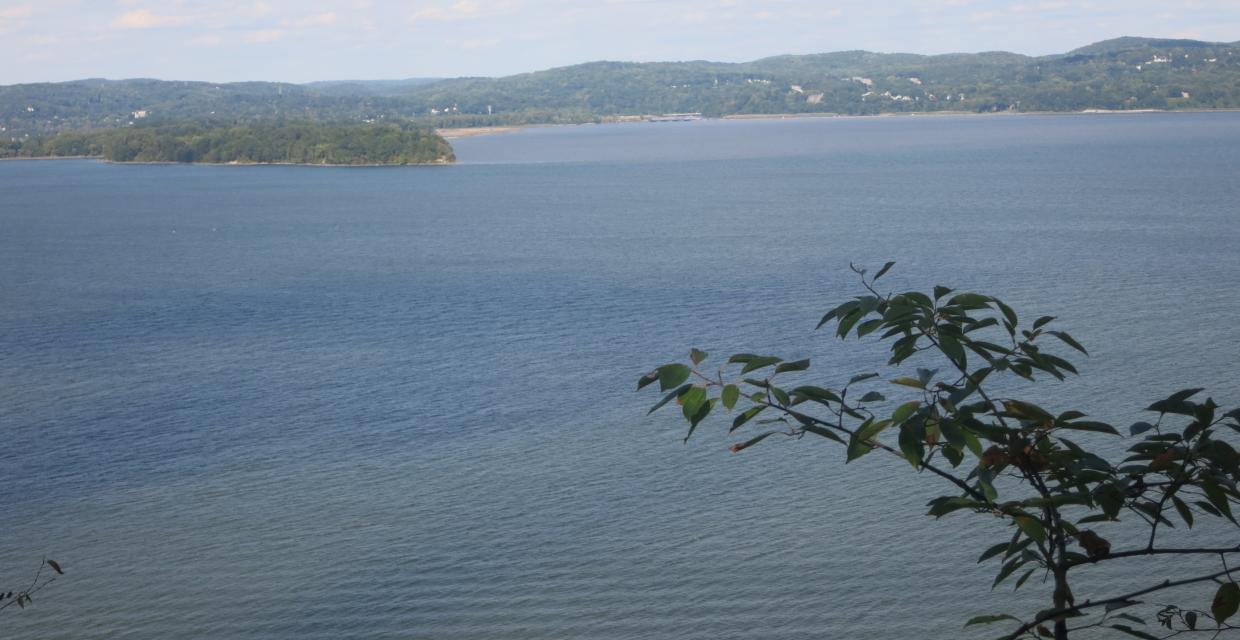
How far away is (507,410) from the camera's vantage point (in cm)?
2050

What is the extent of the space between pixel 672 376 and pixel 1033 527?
67cm

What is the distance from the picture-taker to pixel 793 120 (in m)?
181

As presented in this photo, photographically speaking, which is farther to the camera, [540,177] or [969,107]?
[969,107]

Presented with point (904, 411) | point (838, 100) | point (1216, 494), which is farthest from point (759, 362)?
point (838, 100)

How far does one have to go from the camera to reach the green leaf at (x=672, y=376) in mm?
1964

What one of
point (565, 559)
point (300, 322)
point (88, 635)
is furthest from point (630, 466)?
point (300, 322)

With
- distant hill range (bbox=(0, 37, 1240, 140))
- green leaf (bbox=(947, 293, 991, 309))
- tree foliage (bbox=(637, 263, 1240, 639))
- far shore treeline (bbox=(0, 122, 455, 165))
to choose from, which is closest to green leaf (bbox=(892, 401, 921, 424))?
tree foliage (bbox=(637, 263, 1240, 639))

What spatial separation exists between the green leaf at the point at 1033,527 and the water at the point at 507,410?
10678 mm

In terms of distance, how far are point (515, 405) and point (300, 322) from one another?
10961 mm

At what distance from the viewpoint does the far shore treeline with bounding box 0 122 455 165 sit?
94.8m

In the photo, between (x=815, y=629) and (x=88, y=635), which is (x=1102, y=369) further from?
(x=88, y=635)

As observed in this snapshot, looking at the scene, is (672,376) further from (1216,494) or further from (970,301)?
(1216,494)

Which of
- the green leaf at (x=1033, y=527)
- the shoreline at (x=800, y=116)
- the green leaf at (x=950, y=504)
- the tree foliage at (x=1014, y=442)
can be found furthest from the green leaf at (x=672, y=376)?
the shoreline at (x=800, y=116)

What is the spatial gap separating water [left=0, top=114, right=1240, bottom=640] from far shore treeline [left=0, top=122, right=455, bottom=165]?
141 feet
